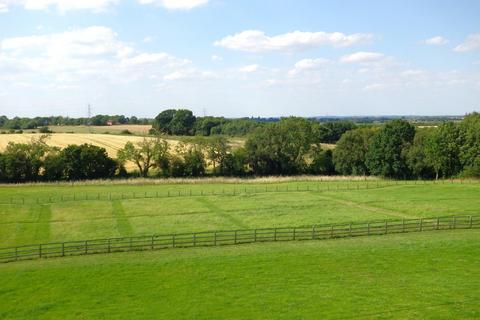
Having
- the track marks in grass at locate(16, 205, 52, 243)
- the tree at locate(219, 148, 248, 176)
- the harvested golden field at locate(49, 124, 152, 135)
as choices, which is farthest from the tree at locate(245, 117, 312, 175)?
the harvested golden field at locate(49, 124, 152, 135)

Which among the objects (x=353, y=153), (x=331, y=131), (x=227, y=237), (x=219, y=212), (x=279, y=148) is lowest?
(x=219, y=212)

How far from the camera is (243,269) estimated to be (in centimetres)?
2778

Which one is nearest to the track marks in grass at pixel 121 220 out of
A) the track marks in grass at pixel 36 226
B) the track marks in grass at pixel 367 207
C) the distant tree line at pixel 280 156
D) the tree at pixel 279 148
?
the track marks in grass at pixel 36 226

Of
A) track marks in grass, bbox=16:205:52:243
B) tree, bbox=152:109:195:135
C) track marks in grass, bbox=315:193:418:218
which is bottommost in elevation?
track marks in grass, bbox=16:205:52:243

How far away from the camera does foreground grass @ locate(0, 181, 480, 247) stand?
40656 millimetres

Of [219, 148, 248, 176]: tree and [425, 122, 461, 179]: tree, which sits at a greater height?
[425, 122, 461, 179]: tree

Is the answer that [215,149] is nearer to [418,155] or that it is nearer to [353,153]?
[353,153]

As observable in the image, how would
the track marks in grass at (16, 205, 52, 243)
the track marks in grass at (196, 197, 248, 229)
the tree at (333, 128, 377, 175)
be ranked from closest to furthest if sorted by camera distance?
the track marks in grass at (16, 205, 52, 243) < the track marks in grass at (196, 197, 248, 229) < the tree at (333, 128, 377, 175)

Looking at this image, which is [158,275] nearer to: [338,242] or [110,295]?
[110,295]

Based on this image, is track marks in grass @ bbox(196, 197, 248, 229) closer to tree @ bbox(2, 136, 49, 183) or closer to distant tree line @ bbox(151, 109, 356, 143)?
tree @ bbox(2, 136, 49, 183)

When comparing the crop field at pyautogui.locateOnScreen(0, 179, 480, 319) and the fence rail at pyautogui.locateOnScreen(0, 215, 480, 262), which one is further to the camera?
the fence rail at pyautogui.locateOnScreen(0, 215, 480, 262)

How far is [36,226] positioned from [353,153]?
5610 cm

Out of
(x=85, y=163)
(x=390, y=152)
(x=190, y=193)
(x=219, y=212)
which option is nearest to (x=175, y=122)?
(x=85, y=163)

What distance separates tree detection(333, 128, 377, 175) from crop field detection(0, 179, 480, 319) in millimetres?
31406
